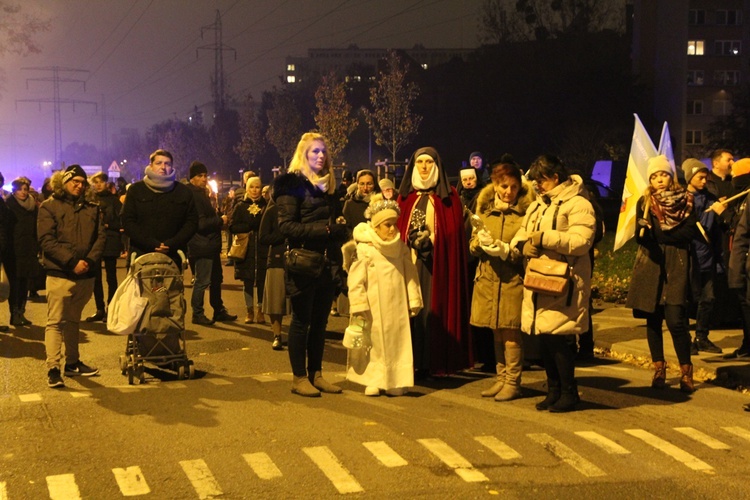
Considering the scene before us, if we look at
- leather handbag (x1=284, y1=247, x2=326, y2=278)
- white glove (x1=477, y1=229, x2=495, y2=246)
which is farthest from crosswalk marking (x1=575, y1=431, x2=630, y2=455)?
leather handbag (x1=284, y1=247, x2=326, y2=278)

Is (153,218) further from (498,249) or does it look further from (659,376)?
(659,376)

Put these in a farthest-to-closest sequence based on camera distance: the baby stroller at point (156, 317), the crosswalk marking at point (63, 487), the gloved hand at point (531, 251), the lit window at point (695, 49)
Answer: the lit window at point (695, 49)
the baby stroller at point (156, 317)
the gloved hand at point (531, 251)
the crosswalk marking at point (63, 487)

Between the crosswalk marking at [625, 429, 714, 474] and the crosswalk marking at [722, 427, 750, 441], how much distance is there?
67 centimetres

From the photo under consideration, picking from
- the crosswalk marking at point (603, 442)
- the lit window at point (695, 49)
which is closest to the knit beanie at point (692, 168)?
the crosswalk marking at point (603, 442)

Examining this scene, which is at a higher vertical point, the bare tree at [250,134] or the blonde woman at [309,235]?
the bare tree at [250,134]

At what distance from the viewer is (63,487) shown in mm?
6086

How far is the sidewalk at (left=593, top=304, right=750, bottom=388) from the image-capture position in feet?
32.2

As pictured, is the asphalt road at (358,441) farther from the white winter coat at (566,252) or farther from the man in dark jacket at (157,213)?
the man in dark jacket at (157,213)

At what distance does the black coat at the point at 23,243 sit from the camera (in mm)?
14290

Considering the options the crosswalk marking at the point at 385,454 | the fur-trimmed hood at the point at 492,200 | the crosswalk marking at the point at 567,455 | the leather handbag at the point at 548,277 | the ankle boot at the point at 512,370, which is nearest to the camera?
the crosswalk marking at the point at 567,455

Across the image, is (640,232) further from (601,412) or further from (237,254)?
(237,254)

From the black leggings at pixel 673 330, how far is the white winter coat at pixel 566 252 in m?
1.29

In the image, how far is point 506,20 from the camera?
77.5 metres

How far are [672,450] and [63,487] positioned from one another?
13.4 feet
